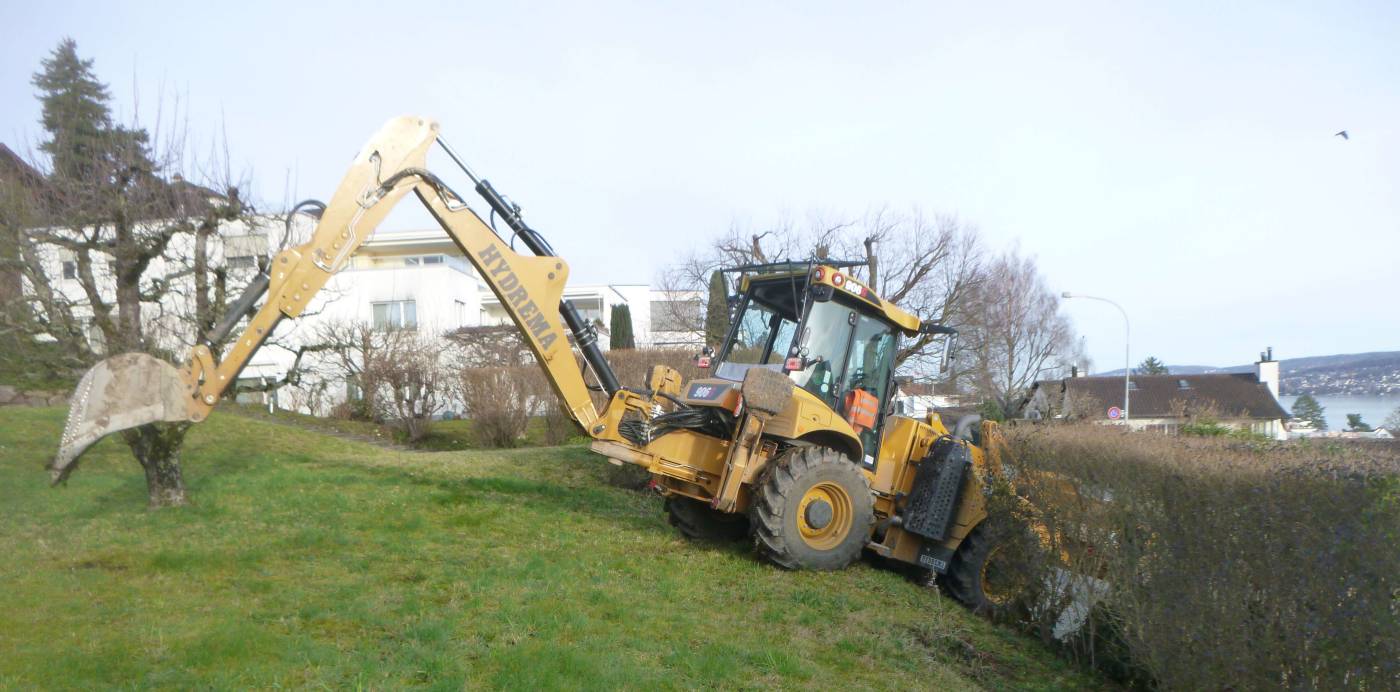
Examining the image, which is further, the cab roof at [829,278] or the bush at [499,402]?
the bush at [499,402]

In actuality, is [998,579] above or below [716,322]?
below

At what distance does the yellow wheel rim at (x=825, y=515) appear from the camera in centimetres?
809

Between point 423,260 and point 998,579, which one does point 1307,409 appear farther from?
point 423,260

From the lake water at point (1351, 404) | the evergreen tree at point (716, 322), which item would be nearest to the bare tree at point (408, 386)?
the evergreen tree at point (716, 322)

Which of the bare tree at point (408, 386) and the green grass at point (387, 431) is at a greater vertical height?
the bare tree at point (408, 386)

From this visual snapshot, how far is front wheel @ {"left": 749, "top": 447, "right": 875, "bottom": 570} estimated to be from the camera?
7910 mm

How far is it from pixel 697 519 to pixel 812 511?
156 cm

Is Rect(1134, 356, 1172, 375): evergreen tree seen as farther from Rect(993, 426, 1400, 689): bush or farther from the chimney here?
Rect(993, 426, 1400, 689): bush

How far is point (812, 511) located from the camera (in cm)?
809

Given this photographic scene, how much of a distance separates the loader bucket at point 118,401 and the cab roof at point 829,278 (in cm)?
478

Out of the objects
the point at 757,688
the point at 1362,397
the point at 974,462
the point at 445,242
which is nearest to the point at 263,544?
the point at 757,688

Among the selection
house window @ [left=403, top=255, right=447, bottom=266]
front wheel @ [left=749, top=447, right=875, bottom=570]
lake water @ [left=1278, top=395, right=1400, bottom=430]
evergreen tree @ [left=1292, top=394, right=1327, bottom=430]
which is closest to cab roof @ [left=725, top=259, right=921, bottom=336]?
front wheel @ [left=749, top=447, right=875, bottom=570]

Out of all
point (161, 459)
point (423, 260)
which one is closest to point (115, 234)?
point (161, 459)

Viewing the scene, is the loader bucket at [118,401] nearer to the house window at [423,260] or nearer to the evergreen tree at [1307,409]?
the evergreen tree at [1307,409]
